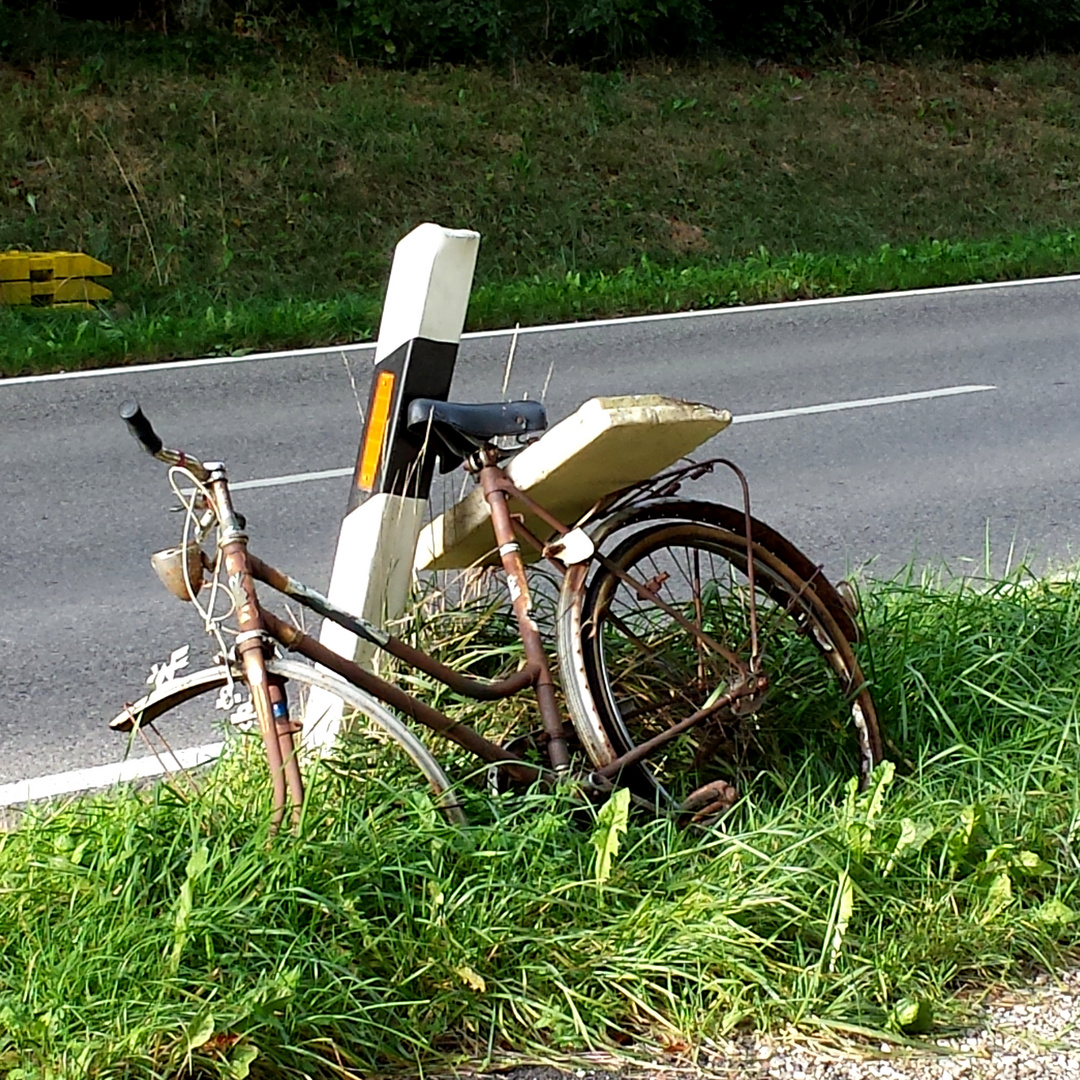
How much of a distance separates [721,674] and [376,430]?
99cm

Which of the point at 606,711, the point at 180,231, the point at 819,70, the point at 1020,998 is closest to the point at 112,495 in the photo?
the point at 606,711

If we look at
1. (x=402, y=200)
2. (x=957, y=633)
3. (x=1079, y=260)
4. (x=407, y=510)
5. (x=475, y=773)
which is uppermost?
(x=407, y=510)

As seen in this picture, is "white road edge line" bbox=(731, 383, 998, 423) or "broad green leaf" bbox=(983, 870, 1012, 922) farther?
"white road edge line" bbox=(731, 383, 998, 423)

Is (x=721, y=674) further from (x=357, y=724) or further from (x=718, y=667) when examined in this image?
(x=357, y=724)

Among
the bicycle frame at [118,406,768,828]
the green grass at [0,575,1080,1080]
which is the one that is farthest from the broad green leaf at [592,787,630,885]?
the bicycle frame at [118,406,768,828]

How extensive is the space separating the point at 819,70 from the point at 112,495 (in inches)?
Result: 629

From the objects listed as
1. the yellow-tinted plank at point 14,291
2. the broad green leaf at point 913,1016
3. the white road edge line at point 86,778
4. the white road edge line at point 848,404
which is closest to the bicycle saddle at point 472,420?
the white road edge line at point 86,778

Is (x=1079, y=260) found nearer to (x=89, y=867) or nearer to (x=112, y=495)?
(x=112, y=495)

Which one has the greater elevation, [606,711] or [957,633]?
[606,711]

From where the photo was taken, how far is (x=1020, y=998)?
3.10 m

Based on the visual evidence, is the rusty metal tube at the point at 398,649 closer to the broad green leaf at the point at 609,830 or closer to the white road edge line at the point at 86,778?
the broad green leaf at the point at 609,830

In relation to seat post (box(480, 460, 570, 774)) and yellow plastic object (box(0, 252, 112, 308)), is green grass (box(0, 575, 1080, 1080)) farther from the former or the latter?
yellow plastic object (box(0, 252, 112, 308))

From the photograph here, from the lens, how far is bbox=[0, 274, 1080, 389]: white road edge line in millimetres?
10398

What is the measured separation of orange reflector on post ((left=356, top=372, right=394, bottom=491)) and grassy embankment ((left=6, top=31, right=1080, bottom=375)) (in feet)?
23.8
